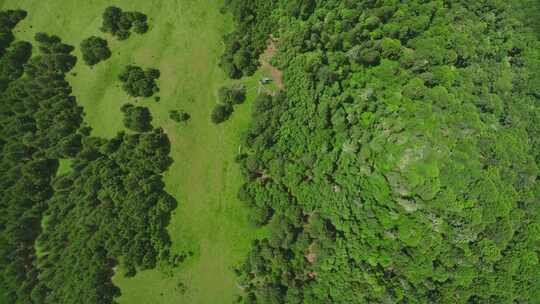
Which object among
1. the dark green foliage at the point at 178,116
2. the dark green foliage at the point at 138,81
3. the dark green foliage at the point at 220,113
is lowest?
the dark green foliage at the point at 220,113

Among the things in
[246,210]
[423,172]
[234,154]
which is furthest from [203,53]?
[423,172]

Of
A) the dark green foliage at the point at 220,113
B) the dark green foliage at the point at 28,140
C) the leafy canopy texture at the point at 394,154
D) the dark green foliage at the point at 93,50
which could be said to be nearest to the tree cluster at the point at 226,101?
the dark green foliage at the point at 220,113

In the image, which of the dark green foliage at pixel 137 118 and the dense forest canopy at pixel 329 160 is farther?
the dark green foliage at pixel 137 118

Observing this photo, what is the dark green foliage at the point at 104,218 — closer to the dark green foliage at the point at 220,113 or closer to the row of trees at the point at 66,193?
the row of trees at the point at 66,193

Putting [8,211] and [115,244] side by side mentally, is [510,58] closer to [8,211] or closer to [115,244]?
[115,244]

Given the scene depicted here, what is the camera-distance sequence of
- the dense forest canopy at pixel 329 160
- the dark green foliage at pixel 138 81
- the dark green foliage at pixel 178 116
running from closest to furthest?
the dense forest canopy at pixel 329 160
the dark green foliage at pixel 138 81
the dark green foliage at pixel 178 116
